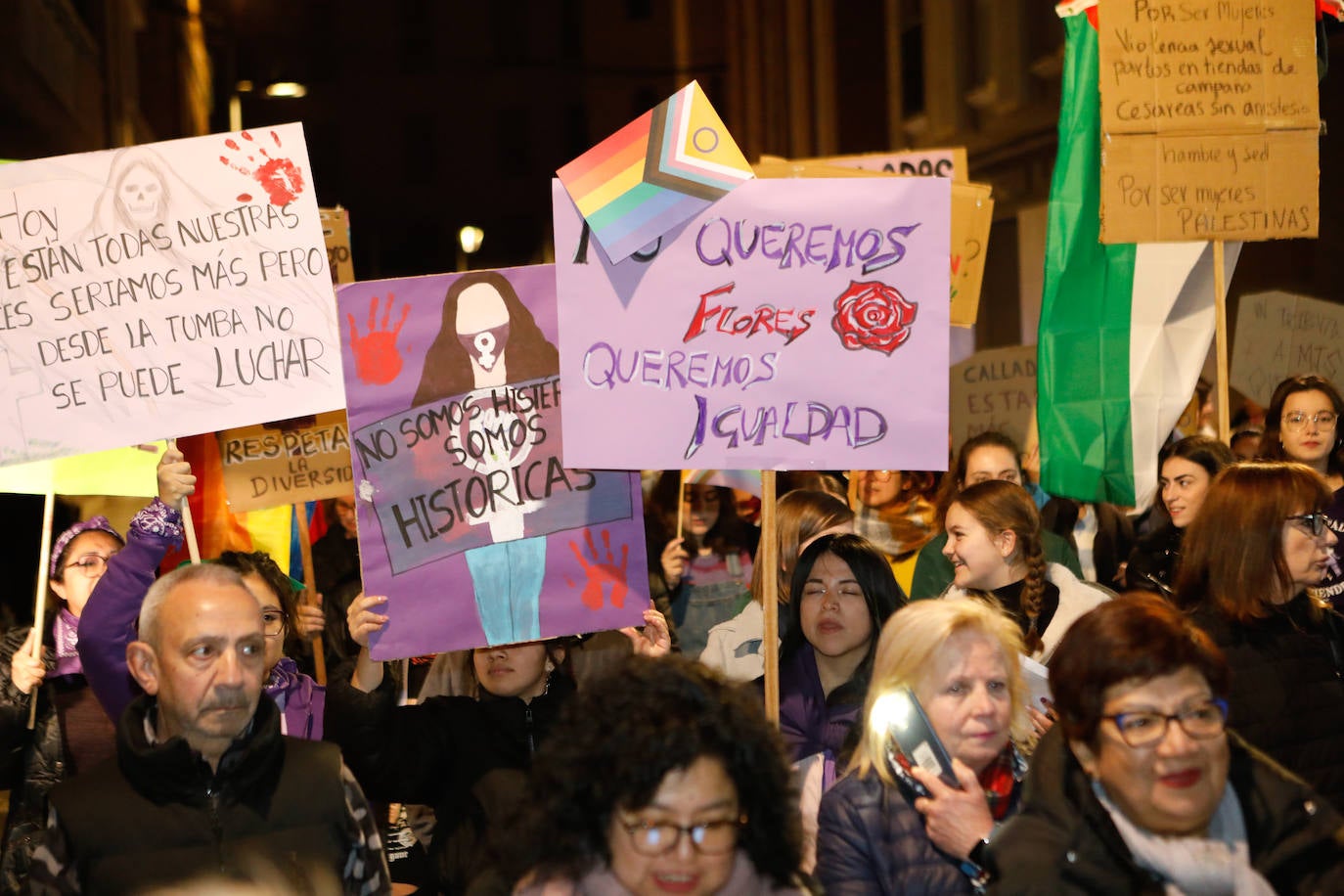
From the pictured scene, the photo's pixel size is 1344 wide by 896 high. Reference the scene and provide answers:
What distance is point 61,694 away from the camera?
13.8 ft

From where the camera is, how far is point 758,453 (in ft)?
13.0

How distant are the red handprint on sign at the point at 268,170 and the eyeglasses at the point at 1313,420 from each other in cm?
382

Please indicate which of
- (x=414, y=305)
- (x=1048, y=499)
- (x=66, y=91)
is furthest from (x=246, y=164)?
(x=66, y=91)

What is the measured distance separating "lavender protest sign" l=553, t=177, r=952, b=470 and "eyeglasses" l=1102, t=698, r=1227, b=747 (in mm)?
1444

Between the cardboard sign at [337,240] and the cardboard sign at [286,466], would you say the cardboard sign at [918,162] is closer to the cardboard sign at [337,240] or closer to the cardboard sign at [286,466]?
the cardboard sign at [337,240]

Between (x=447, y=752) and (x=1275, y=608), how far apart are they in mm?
2055

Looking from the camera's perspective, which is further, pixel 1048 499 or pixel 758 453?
pixel 1048 499

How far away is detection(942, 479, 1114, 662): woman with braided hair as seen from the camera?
4.35 meters

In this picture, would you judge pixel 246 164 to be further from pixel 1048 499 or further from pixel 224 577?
pixel 1048 499

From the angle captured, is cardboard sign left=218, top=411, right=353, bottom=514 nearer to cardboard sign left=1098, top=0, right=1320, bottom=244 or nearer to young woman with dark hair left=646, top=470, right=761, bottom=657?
young woman with dark hair left=646, top=470, right=761, bottom=657

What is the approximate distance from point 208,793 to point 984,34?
614 inches

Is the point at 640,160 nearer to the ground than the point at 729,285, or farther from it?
farther from it

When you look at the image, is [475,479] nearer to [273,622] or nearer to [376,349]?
[376,349]

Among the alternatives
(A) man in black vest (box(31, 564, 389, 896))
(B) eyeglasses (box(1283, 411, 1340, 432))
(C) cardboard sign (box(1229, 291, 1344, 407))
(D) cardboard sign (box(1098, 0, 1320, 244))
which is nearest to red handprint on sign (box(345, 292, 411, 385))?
(A) man in black vest (box(31, 564, 389, 896))
